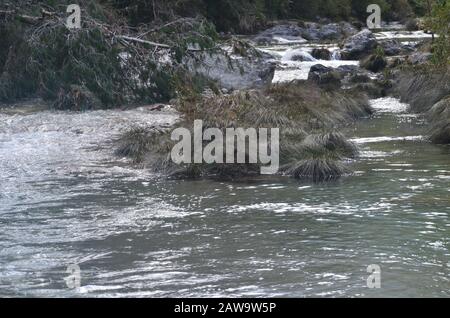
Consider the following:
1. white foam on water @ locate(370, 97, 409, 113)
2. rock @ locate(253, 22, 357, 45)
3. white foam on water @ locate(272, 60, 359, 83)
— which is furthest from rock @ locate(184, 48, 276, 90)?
rock @ locate(253, 22, 357, 45)

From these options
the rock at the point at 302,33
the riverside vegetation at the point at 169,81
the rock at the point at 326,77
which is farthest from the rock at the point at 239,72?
the rock at the point at 302,33

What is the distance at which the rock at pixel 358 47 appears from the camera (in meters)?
31.6

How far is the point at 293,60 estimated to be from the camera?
30.2 metres

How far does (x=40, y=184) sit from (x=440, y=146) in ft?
25.5

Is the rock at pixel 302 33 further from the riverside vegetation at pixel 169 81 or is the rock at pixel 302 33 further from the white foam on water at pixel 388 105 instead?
the white foam on water at pixel 388 105

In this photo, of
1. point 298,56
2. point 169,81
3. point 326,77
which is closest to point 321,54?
point 298,56

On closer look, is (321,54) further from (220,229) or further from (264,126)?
(220,229)

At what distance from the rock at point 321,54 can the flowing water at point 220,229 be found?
55.2ft

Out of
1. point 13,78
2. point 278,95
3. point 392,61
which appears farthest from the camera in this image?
point 392,61

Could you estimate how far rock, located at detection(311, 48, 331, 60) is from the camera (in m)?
31.4

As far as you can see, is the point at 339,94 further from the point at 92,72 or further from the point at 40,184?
the point at 40,184

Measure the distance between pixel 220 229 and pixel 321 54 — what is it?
22.8m

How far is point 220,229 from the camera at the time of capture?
969 cm
